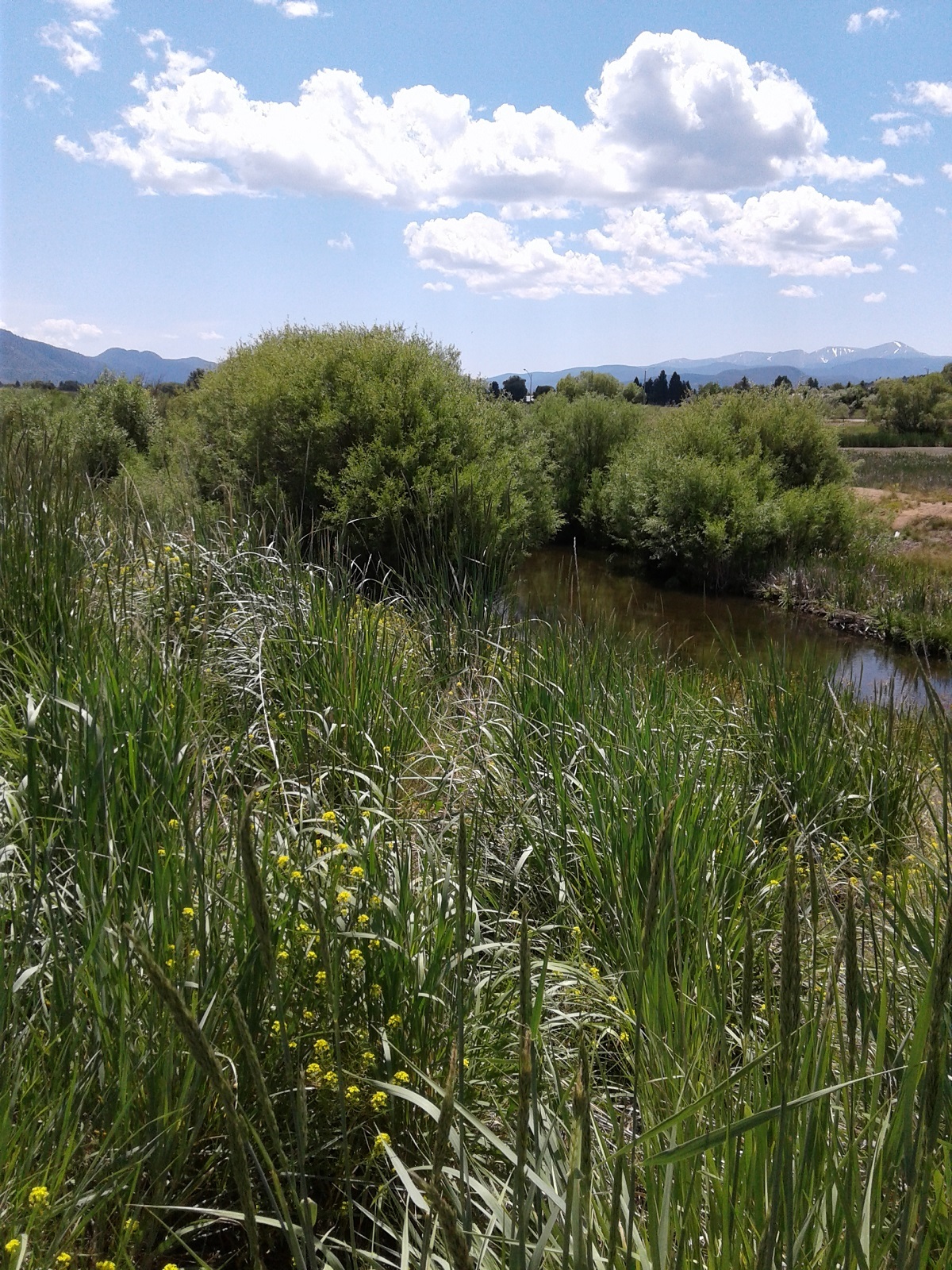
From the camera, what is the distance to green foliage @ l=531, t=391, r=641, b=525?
2498 cm

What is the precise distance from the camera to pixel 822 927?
334 centimetres

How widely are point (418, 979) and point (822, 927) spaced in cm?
186

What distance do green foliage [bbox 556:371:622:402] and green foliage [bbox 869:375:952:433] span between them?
93.6 feet

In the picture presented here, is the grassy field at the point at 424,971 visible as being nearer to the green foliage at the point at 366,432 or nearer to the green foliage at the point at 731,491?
the green foliage at the point at 366,432

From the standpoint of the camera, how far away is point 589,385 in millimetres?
36688

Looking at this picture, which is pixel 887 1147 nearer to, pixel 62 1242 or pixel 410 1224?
pixel 410 1224

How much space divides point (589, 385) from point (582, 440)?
12348mm

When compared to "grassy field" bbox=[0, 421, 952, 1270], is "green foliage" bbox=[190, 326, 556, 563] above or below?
above

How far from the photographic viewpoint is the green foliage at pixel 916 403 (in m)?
56.3

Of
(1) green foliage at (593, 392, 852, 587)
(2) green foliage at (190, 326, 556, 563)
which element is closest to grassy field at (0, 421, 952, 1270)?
(2) green foliage at (190, 326, 556, 563)

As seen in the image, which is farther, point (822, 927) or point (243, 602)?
point (243, 602)

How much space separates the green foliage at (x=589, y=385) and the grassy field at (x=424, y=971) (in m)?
30.0

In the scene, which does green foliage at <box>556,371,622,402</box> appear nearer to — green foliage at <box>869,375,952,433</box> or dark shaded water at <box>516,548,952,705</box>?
dark shaded water at <box>516,548,952,705</box>

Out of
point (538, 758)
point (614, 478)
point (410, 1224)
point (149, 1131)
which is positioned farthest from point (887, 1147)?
point (614, 478)
